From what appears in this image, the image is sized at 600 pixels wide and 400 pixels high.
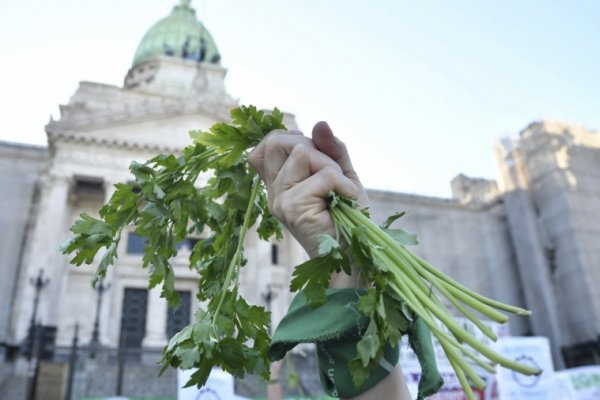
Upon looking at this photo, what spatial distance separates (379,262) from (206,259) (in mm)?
911

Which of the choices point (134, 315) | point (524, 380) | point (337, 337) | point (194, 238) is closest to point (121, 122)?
point (194, 238)

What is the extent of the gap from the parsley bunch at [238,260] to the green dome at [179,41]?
37.0m

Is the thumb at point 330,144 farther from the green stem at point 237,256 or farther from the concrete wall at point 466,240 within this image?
the concrete wall at point 466,240

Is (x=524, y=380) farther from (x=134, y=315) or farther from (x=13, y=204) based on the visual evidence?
(x=13, y=204)

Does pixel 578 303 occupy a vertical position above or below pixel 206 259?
above

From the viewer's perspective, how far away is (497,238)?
3347 cm

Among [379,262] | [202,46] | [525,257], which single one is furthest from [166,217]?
[202,46]

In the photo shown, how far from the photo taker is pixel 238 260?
1577 mm

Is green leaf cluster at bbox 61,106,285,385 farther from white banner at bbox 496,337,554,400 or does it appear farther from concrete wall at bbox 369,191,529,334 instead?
concrete wall at bbox 369,191,529,334

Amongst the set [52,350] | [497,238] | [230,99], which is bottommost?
[52,350]

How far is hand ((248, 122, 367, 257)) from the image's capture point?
122 cm

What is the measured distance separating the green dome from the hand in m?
37.5

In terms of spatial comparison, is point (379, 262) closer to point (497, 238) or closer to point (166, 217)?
point (166, 217)

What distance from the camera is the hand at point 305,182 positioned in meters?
1.22
